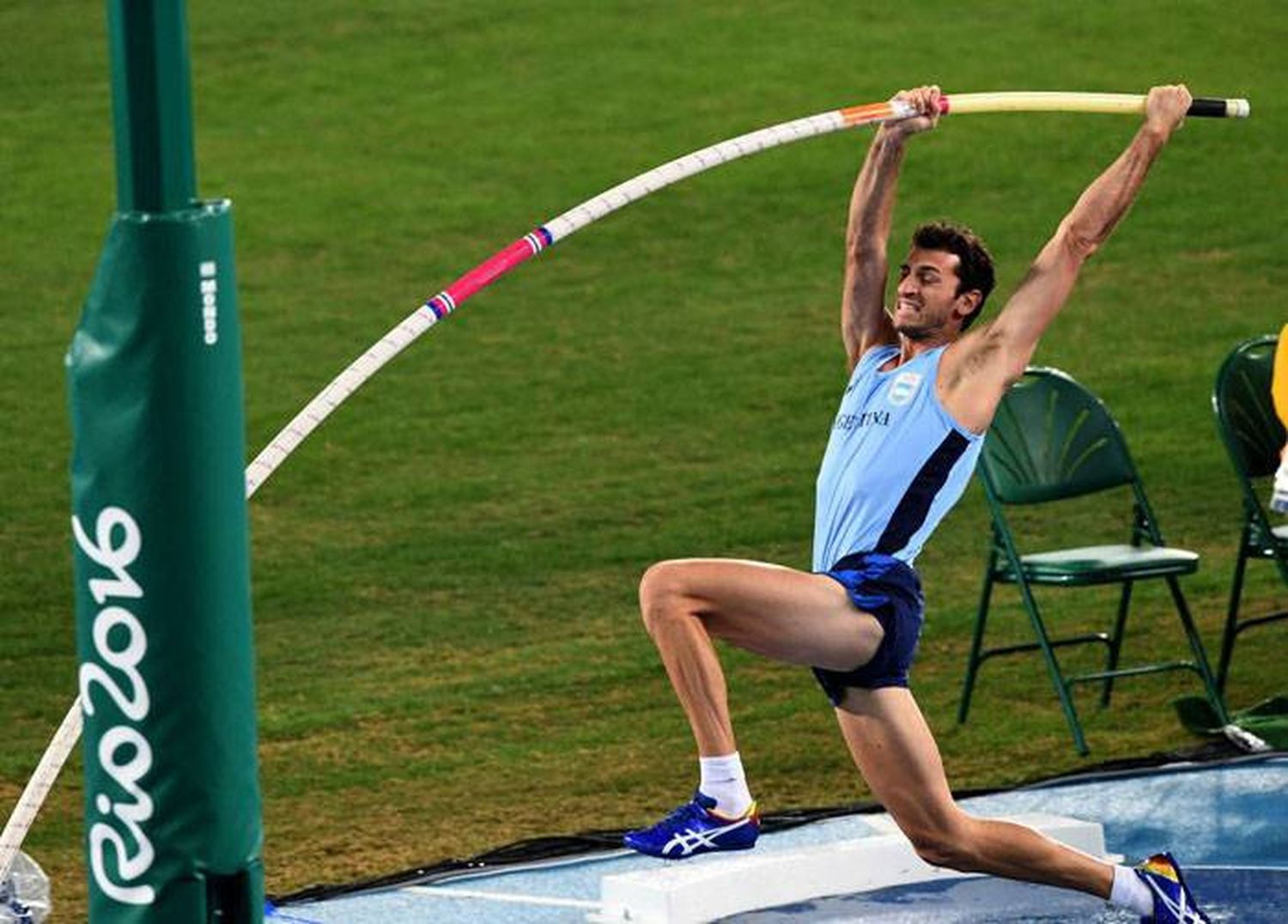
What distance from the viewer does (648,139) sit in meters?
18.4

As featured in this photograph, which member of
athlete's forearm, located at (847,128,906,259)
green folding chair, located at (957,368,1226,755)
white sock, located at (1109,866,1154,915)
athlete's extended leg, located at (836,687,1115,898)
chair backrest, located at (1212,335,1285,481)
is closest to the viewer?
athlete's extended leg, located at (836,687,1115,898)

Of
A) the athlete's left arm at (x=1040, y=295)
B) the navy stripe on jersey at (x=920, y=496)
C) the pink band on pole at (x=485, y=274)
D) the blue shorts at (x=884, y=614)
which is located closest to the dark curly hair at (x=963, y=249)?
the athlete's left arm at (x=1040, y=295)

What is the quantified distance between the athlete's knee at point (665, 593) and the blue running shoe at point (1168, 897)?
4.87ft

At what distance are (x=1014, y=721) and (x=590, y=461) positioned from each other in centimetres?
400

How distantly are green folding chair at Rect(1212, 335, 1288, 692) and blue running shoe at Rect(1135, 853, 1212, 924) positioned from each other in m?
2.44

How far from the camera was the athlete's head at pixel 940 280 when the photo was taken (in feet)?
23.8

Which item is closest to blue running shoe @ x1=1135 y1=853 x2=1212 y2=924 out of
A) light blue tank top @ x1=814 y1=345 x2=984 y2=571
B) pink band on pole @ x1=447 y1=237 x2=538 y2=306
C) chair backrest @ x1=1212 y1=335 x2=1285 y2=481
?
light blue tank top @ x1=814 y1=345 x2=984 y2=571

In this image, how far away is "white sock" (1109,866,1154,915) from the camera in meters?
7.29

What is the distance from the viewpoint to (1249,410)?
32.6ft

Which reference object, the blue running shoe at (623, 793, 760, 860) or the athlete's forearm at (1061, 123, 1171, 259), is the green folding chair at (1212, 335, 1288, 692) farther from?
the blue running shoe at (623, 793, 760, 860)

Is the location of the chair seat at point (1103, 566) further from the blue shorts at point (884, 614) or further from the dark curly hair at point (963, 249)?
the blue shorts at point (884, 614)

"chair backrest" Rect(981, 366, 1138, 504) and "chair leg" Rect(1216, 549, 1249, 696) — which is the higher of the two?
"chair backrest" Rect(981, 366, 1138, 504)

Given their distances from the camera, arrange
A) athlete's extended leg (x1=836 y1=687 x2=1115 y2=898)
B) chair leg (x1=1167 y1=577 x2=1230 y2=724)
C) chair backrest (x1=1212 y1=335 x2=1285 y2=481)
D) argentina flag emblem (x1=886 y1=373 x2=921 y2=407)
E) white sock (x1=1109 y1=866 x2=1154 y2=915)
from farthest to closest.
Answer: chair backrest (x1=1212 y1=335 x2=1285 y2=481)
chair leg (x1=1167 y1=577 x2=1230 y2=724)
white sock (x1=1109 y1=866 x2=1154 y2=915)
argentina flag emblem (x1=886 y1=373 x2=921 y2=407)
athlete's extended leg (x1=836 y1=687 x2=1115 y2=898)

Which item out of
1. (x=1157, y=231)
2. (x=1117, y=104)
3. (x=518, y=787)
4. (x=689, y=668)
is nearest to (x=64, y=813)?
(x=518, y=787)
